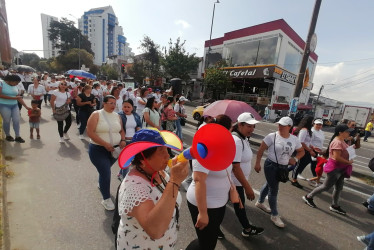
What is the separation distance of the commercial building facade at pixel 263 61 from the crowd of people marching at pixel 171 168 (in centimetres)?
1803

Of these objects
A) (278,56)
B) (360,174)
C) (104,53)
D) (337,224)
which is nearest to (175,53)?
(278,56)

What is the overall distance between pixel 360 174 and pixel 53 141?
948cm

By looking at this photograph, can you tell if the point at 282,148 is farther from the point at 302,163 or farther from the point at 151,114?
the point at 151,114

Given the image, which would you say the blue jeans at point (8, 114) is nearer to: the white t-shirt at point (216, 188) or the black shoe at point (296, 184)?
the white t-shirt at point (216, 188)

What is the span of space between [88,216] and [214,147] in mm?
2590

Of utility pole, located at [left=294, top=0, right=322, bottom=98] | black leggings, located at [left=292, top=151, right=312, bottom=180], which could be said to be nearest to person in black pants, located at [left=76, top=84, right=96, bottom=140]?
black leggings, located at [left=292, top=151, right=312, bottom=180]

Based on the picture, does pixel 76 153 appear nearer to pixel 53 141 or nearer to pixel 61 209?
pixel 53 141

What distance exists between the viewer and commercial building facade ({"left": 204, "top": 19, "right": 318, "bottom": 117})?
21516 mm

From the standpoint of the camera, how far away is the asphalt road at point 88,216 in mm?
2500

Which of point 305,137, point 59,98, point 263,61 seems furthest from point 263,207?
point 263,61

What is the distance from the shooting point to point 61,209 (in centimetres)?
296

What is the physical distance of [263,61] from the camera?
75.6 ft

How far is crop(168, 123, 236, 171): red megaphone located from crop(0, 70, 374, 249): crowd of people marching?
6.3 inches

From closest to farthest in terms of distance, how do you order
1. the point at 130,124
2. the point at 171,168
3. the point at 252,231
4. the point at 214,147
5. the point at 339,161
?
the point at 171,168, the point at 214,147, the point at 252,231, the point at 339,161, the point at 130,124
